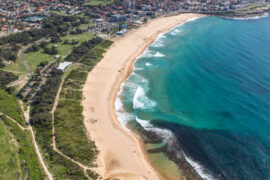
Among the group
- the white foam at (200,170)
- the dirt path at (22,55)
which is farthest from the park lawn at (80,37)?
the white foam at (200,170)

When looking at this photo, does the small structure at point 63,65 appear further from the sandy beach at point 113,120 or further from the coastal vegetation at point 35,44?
the sandy beach at point 113,120

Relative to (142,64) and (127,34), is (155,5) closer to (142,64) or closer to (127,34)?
(127,34)

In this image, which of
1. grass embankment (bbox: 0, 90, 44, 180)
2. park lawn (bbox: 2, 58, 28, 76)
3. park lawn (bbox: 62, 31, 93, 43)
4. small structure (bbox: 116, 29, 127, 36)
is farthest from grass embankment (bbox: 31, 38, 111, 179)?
small structure (bbox: 116, 29, 127, 36)

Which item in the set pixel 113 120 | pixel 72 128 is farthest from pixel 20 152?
pixel 113 120

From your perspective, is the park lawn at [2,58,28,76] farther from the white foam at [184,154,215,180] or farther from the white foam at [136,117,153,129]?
the white foam at [184,154,215,180]

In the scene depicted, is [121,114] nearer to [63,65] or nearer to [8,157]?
[8,157]

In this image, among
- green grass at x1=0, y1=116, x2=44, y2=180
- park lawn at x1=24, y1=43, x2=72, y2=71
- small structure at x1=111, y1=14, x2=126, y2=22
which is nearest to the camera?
green grass at x1=0, y1=116, x2=44, y2=180

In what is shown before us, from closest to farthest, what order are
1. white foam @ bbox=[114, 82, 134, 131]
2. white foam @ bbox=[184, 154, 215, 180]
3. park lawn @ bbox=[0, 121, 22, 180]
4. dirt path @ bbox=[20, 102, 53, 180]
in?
park lawn @ bbox=[0, 121, 22, 180] → dirt path @ bbox=[20, 102, 53, 180] → white foam @ bbox=[184, 154, 215, 180] → white foam @ bbox=[114, 82, 134, 131]
